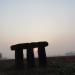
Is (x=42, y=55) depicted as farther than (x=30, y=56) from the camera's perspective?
Yes

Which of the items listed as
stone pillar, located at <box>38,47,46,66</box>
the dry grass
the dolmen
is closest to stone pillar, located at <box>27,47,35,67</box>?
the dolmen

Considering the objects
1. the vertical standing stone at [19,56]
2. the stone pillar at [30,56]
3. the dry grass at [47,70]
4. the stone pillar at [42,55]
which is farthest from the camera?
the vertical standing stone at [19,56]

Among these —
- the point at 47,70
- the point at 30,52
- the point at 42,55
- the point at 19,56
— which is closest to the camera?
the point at 47,70

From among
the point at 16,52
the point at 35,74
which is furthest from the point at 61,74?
the point at 16,52

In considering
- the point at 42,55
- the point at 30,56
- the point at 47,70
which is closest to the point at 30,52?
the point at 30,56

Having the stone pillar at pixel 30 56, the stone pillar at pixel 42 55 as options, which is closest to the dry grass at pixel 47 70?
the stone pillar at pixel 30 56

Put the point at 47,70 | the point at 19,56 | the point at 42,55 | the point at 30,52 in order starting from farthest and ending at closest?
the point at 19,56 < the point at 42,55 < the point at 30,52 < the point at 47,70

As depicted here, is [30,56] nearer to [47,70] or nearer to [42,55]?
[42,55]

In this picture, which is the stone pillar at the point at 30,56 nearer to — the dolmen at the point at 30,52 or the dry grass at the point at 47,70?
the dolmen at the point at 30,52

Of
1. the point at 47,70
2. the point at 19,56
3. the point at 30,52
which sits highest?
the point at 30,52

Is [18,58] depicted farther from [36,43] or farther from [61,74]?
Result: [61,74]

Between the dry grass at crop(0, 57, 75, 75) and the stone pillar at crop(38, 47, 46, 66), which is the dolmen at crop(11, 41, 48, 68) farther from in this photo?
the dry grass at crop(0, 57, 75, 75)

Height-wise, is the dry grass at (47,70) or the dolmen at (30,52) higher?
the dolmen at (30,52)

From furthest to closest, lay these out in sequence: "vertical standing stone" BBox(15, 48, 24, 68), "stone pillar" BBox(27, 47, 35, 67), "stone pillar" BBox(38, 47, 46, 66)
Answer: "vertical standing stone" BBox(15, 48, 24, 68) < "stone pillar" BBox(38, 47, 46, 66) < "stone pillar" BBox(27, 47, 35, 67)
